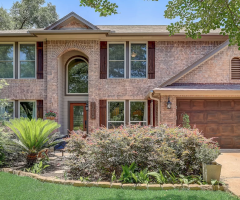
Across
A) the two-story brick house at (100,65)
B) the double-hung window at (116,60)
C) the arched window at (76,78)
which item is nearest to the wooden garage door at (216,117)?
the two-story brick house at (100,65)

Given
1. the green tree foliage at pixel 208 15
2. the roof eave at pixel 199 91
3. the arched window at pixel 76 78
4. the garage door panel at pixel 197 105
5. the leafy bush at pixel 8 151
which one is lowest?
the leafy bush at pixel 8 151

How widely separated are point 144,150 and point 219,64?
673 cm

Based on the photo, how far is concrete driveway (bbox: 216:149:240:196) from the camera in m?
4.85

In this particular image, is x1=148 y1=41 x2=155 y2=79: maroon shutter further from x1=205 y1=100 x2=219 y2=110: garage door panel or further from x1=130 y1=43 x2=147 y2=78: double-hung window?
x1=205 y1=100 x2=219 y2=110: garage door panel

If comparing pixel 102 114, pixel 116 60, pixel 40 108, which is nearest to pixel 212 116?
pixel 102 114

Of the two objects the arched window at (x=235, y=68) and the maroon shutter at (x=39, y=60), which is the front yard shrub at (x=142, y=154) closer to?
the arched window at (x=235, y=68)

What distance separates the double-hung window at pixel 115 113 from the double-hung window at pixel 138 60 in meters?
1.67

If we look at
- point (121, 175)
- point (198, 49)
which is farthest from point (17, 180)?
point (198, 49)

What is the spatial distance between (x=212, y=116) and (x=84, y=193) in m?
7.40

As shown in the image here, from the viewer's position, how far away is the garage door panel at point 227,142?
9.75 m

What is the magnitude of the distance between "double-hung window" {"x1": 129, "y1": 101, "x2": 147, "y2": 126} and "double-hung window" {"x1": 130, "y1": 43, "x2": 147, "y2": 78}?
1.45 meters

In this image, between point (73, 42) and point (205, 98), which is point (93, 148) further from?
point (73, 42)

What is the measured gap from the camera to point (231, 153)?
9234 mm

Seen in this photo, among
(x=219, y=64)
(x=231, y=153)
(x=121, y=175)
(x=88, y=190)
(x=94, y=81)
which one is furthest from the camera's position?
(x=94, y=81)
